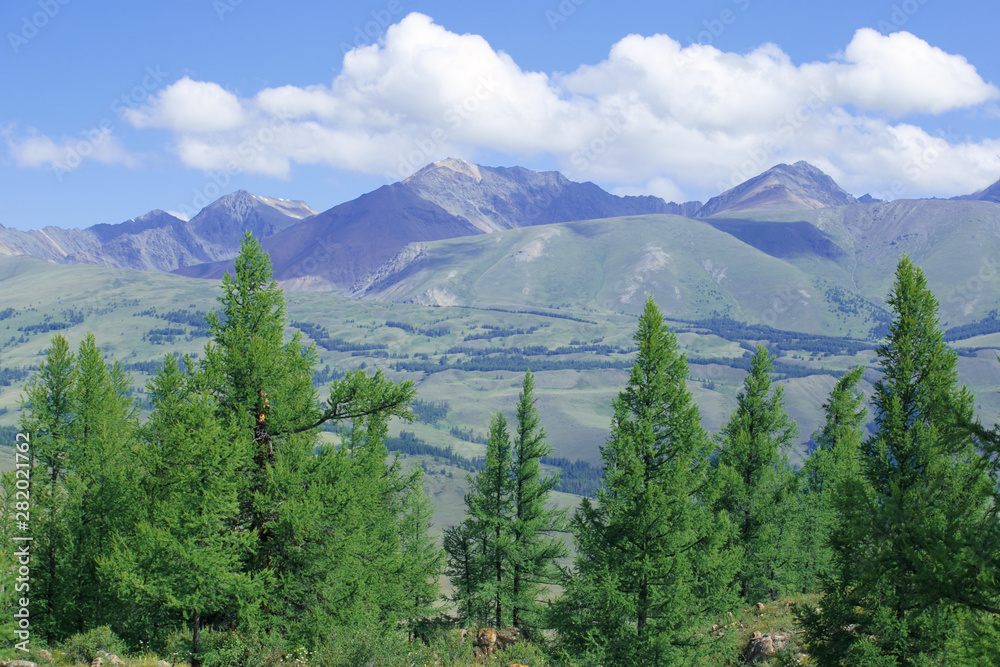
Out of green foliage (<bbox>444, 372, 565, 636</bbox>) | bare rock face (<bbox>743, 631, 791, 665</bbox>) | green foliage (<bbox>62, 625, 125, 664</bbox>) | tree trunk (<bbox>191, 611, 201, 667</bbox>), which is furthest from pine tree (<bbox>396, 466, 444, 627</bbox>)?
tree trunk (<bbox>191, 611, 201, 667</bbox>)

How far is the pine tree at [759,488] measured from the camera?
36.8 m

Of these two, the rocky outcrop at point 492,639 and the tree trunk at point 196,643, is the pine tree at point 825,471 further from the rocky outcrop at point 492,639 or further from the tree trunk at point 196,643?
the tree trunk at point 196,643

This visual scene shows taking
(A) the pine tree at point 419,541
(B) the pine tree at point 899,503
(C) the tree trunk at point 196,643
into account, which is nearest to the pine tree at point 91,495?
(C) the tree trunk at point 196,643

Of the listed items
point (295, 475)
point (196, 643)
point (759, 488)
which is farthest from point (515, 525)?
point (196, 643)

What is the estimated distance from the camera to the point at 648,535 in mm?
22828

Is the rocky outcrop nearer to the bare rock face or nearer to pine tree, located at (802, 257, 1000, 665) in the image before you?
the bare rock face

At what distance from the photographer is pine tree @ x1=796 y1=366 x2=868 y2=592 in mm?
40625

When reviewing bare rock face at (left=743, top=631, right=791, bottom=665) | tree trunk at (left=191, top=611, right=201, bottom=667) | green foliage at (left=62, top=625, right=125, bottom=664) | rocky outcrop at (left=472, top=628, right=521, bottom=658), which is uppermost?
tree trunk at (left=191, top=611, right=201, bottom=667)

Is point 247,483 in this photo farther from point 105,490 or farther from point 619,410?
point 619,410

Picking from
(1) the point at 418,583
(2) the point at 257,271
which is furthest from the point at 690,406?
(1) the point at 418,583

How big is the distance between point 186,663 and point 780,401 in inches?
1307

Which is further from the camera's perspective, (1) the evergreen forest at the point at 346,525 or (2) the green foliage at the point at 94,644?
(2) the green foliage at the point at 94,644

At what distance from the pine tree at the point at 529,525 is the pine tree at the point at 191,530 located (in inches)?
853

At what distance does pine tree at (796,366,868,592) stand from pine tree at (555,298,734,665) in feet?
62.7
